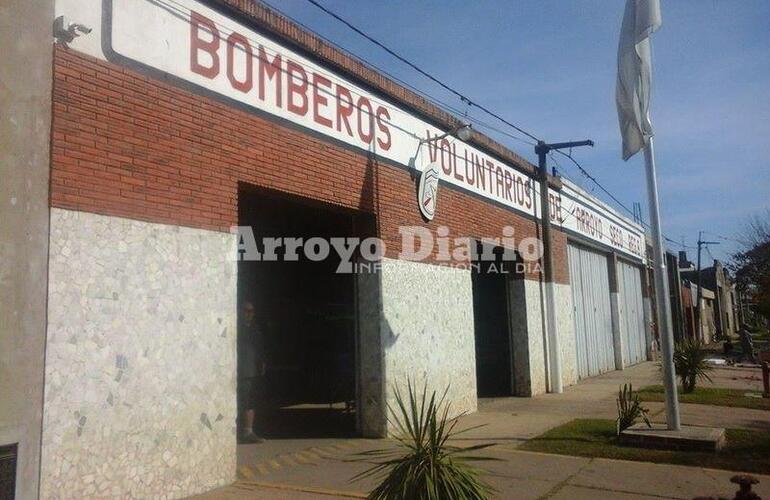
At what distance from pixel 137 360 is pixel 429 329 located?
558 centimetres

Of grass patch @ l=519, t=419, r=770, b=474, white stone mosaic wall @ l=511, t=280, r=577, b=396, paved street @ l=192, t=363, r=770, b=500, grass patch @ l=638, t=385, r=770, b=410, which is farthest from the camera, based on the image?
white stone mosaic wall @ l=511, t=280, r=577, b=396

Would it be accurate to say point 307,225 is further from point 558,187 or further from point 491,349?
point 558,187

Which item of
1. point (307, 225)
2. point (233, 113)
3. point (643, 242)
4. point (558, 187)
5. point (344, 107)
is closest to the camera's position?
point (233, 113)

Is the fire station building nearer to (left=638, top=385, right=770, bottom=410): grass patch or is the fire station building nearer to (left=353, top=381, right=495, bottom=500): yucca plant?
(left=353, top=381, right=495, bottom=500): yucca plant

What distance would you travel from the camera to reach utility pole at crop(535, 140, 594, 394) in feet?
51.4

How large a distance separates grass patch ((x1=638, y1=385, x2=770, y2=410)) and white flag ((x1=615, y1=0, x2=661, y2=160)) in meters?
6.09

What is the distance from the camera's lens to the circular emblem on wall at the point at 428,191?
36.4 ft

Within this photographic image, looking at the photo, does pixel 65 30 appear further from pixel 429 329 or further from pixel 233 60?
pixel 429 329

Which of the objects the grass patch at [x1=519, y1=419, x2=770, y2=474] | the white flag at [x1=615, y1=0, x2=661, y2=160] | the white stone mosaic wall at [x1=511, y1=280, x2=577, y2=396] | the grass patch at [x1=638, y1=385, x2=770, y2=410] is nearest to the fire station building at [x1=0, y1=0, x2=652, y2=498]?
the white stone mosaic wall at [x1=511, y1=280, x2=577, y2=396]

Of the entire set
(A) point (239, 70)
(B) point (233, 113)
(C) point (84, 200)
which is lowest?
(C) point (84, 200)

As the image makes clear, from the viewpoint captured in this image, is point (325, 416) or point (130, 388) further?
point (325, 416)

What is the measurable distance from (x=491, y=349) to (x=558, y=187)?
5.14m

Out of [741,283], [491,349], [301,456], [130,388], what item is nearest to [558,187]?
[491,349]

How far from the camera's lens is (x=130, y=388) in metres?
6.00
